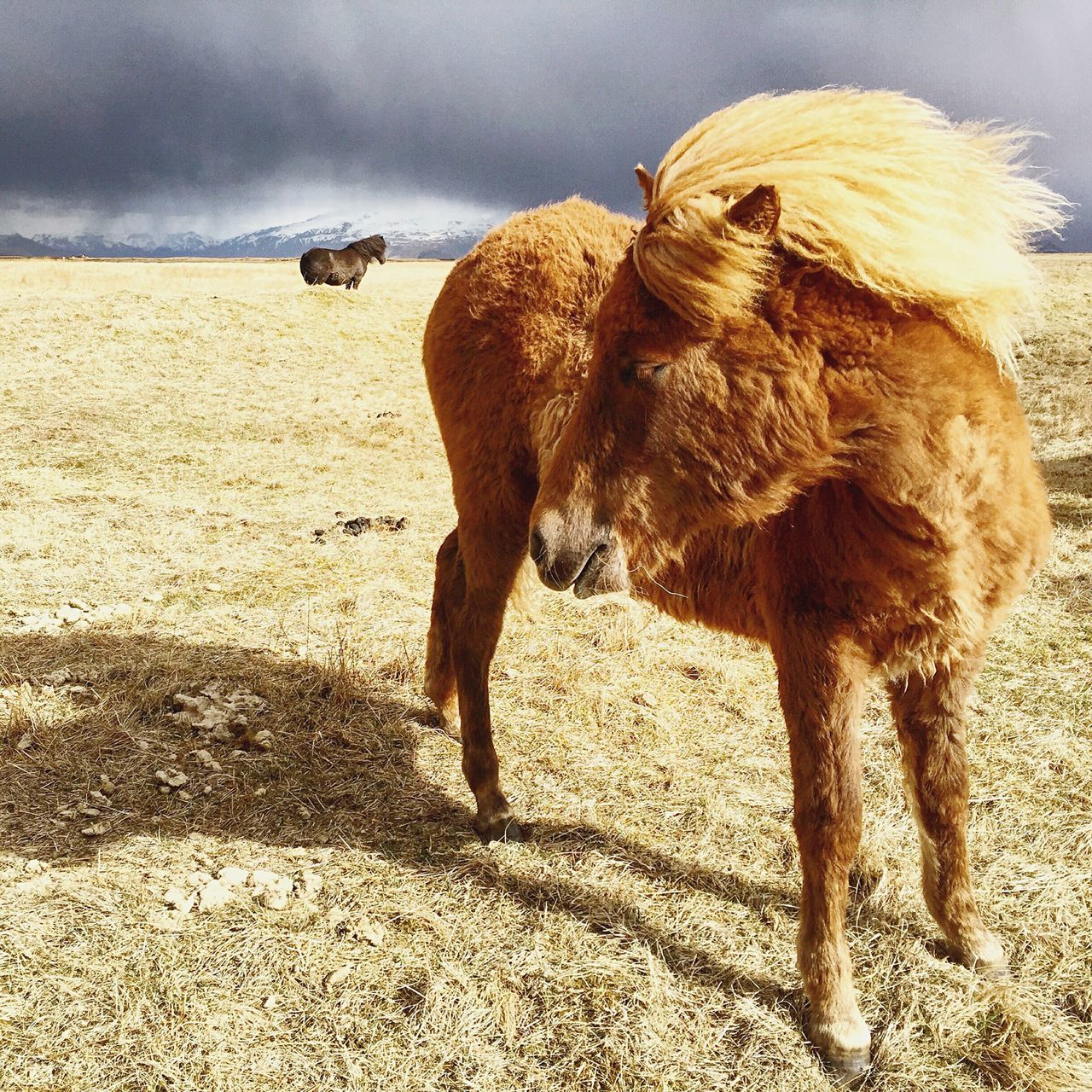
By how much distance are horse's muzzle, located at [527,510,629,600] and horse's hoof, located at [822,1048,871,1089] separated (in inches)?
61.9

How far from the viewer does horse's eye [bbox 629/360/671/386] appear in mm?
1849

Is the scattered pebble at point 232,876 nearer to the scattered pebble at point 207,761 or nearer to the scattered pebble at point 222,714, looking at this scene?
the scattered pebble at point 207,761

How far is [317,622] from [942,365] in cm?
396

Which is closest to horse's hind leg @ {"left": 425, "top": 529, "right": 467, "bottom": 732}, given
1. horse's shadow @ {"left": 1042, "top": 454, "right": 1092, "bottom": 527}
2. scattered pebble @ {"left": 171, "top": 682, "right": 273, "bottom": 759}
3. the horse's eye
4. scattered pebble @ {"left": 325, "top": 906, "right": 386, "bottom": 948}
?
scattered pebble @ {"left": 171, "top": 682, "right": 273, "bottom": 759}

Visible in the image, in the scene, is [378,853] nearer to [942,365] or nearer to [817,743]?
[817,743]

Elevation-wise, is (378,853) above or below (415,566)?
below

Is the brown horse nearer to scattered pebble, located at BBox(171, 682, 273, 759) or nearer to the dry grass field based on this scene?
the dry grass field

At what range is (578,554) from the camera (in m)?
1.98

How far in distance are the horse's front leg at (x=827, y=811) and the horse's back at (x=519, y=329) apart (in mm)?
1160

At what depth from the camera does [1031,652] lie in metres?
4.55

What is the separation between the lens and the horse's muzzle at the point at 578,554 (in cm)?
197

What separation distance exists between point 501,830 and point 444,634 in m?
1.01

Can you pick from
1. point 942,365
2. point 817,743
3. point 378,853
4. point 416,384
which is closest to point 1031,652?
point 817,743

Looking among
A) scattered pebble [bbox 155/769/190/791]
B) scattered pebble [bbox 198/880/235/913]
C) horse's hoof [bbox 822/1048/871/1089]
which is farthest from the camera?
scattered pebble [bbox 155/769/190/791]
